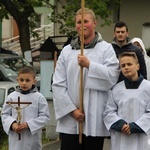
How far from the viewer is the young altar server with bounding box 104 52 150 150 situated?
407 cm

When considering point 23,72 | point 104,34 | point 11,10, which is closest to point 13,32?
point 104,34

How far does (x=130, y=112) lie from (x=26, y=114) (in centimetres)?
122

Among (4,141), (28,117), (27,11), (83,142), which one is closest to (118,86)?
(83,142)

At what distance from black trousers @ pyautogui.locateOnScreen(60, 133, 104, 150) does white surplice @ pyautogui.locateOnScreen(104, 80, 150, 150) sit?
17cm

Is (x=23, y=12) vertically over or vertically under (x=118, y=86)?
over

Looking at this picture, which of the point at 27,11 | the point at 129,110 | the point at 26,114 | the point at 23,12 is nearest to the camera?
the point at 129,110

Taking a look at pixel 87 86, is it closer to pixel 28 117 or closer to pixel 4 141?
pixel 28 117

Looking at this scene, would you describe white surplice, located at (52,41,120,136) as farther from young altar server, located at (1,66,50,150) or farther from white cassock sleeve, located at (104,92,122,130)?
young altar server, located at (1,66,50,150)

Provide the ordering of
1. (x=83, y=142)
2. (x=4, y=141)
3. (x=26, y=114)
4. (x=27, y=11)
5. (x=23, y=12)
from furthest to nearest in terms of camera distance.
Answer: (x=27, y=11) → (x=23, y=12) → (x=4, y=141) → (x=26, y=114) → (x=83, y=142)

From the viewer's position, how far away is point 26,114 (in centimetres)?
479

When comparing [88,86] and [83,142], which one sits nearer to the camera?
[88,86]

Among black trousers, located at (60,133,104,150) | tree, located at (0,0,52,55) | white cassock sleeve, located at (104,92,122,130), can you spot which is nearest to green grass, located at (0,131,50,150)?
black trousers, located at (60,133,104,150)

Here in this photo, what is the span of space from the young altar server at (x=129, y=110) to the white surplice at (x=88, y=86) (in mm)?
81

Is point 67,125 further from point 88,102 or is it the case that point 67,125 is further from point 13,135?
point 13,135
